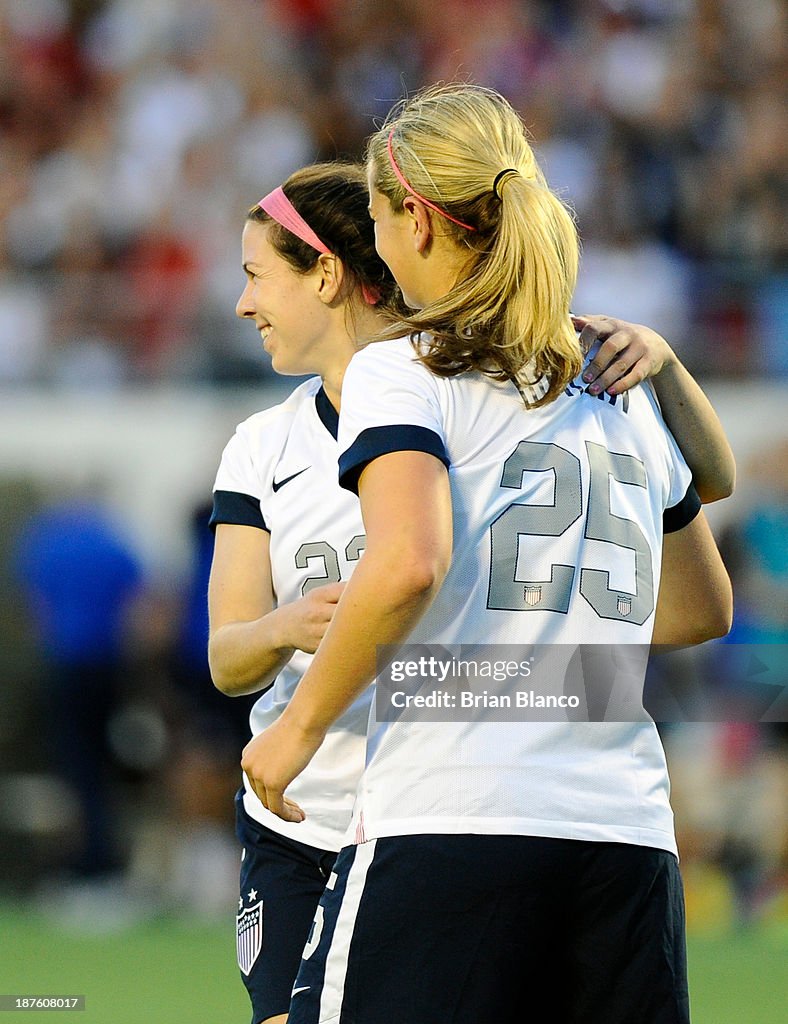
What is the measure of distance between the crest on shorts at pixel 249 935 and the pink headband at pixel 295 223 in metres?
1.19

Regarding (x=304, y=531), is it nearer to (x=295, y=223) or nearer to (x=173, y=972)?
(x=295, y=223)

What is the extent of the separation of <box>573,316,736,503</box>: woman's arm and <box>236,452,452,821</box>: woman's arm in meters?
0.45

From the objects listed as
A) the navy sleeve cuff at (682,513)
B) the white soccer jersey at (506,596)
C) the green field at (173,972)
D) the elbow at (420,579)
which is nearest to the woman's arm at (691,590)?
the navy sleeve cuff at (682,513)

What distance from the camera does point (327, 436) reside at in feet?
9.43

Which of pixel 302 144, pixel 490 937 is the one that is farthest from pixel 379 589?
pixel 302 144

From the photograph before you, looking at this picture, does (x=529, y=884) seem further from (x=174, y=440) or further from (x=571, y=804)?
(x=174, y=440)

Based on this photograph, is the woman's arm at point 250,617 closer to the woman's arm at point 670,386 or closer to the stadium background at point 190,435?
the woman's arm at point 670,386

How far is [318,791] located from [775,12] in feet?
26.1

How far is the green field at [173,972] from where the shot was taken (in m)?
5.28

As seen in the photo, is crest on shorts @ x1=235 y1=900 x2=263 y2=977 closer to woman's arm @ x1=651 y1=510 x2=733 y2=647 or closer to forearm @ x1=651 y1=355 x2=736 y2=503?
woman's arm @ x1=651 y1=510 x2=733 y2=647

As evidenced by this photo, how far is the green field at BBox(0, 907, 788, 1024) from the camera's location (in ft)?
Result: 17.3

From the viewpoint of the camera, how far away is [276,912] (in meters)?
2.78

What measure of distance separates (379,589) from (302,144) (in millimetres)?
7449

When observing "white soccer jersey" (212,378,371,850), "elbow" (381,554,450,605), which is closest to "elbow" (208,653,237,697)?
"white soccer jersey" (212,378,371,850)
